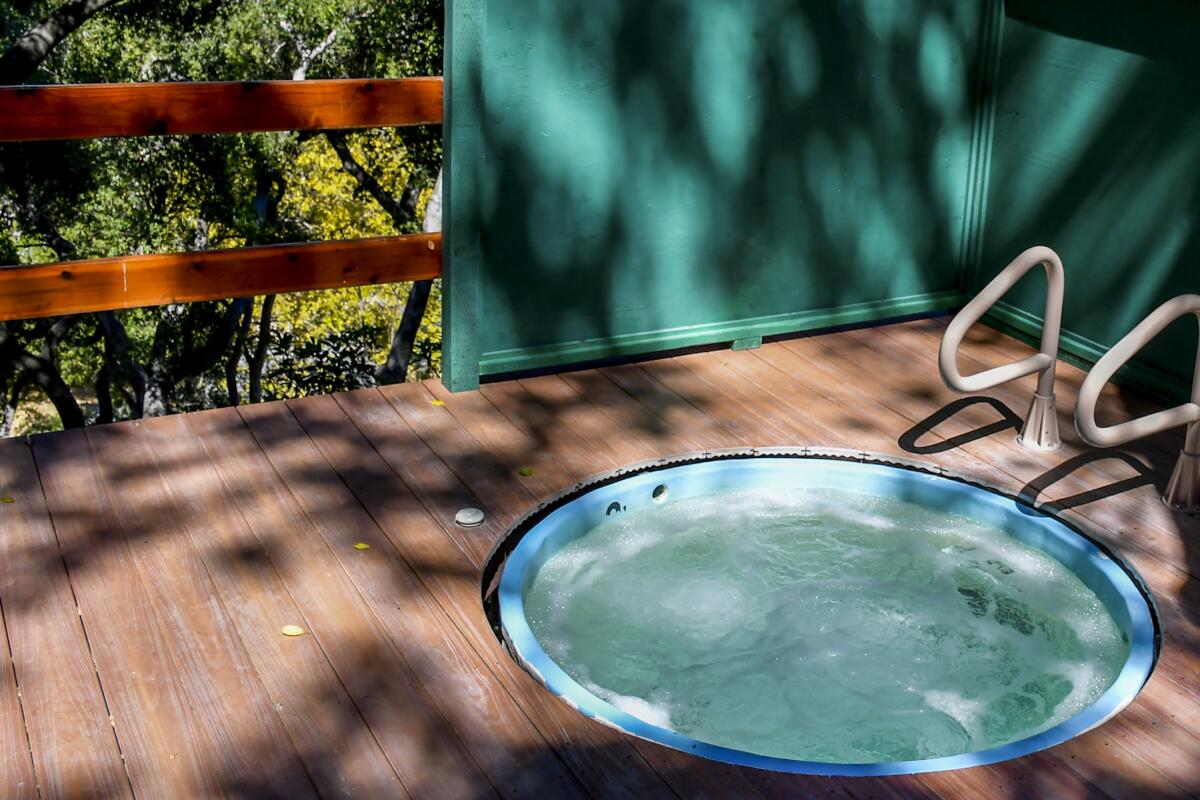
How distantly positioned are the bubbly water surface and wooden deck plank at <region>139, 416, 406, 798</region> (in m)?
0.72

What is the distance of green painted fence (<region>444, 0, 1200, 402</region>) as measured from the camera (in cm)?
445

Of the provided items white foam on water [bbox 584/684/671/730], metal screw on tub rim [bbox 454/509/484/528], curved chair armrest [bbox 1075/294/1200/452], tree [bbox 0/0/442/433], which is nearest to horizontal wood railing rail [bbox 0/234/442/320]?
metal screw on tub rim [bbox 454/509/484/528]

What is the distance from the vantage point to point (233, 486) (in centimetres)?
392

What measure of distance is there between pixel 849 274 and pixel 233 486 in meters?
2.57

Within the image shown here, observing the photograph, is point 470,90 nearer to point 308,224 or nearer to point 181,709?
point 181,709

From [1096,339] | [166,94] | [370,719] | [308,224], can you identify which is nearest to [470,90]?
[166,94]

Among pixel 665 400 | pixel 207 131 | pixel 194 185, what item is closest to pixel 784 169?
pixel 665 400

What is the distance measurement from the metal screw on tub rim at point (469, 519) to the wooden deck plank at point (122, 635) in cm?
87

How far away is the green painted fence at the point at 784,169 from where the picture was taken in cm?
445

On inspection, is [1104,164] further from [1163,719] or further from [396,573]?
[396,573]

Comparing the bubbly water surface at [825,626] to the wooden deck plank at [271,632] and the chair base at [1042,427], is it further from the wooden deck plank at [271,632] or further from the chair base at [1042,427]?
the wooden deck plank at [271,632]

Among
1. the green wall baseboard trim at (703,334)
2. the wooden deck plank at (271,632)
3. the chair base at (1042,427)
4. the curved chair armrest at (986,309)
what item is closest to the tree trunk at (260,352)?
the green wall baseboard trim at (703,334)

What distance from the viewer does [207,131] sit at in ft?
13.9

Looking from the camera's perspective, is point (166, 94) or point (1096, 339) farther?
point (1096, 339)
